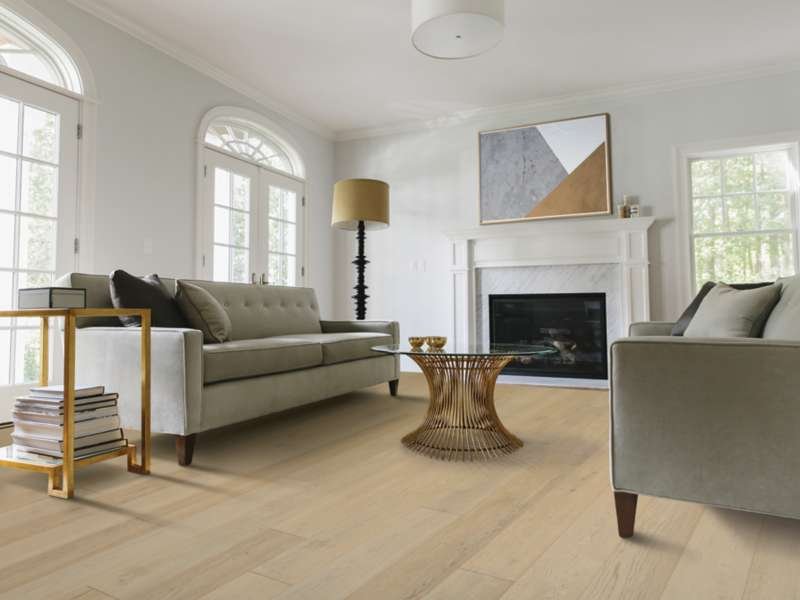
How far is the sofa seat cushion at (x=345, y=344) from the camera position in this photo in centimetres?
325

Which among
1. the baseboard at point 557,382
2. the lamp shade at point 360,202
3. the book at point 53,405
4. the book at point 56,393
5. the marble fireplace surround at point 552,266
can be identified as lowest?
the baseboard at point 557,382

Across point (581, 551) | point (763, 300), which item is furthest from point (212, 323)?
point (763, 300)

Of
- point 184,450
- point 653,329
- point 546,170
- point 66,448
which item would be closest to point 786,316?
point 653,329

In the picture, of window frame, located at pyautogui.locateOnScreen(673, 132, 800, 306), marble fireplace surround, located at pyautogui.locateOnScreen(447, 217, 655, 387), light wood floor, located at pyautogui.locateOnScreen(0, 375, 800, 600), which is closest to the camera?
light wood floor, located at pyautogui.locateOnScreen(0, 375, 800, 600)

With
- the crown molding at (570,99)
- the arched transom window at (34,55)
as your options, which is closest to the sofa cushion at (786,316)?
the crown molding at (570,99)

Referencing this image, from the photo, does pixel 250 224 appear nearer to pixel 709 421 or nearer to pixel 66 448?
pixel 66 448

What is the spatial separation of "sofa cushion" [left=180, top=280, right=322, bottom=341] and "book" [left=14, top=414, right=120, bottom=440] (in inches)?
49.7

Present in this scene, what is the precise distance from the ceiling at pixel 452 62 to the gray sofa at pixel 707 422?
2.97 meters

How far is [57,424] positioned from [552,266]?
13.6 feet

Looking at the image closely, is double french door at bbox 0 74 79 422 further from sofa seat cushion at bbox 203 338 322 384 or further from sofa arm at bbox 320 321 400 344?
sofa arm at bbox 320 321 400 344

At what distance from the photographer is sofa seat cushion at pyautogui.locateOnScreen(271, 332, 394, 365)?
3.25 meters

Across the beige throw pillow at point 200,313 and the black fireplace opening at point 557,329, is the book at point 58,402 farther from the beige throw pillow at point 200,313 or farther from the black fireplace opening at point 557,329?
the black fireplace opening at point 557,329

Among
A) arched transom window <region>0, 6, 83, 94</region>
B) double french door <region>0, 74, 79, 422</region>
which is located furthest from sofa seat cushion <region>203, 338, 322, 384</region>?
arched transom window <region>0, 6, 83, 94</region>

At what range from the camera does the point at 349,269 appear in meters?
6.12
